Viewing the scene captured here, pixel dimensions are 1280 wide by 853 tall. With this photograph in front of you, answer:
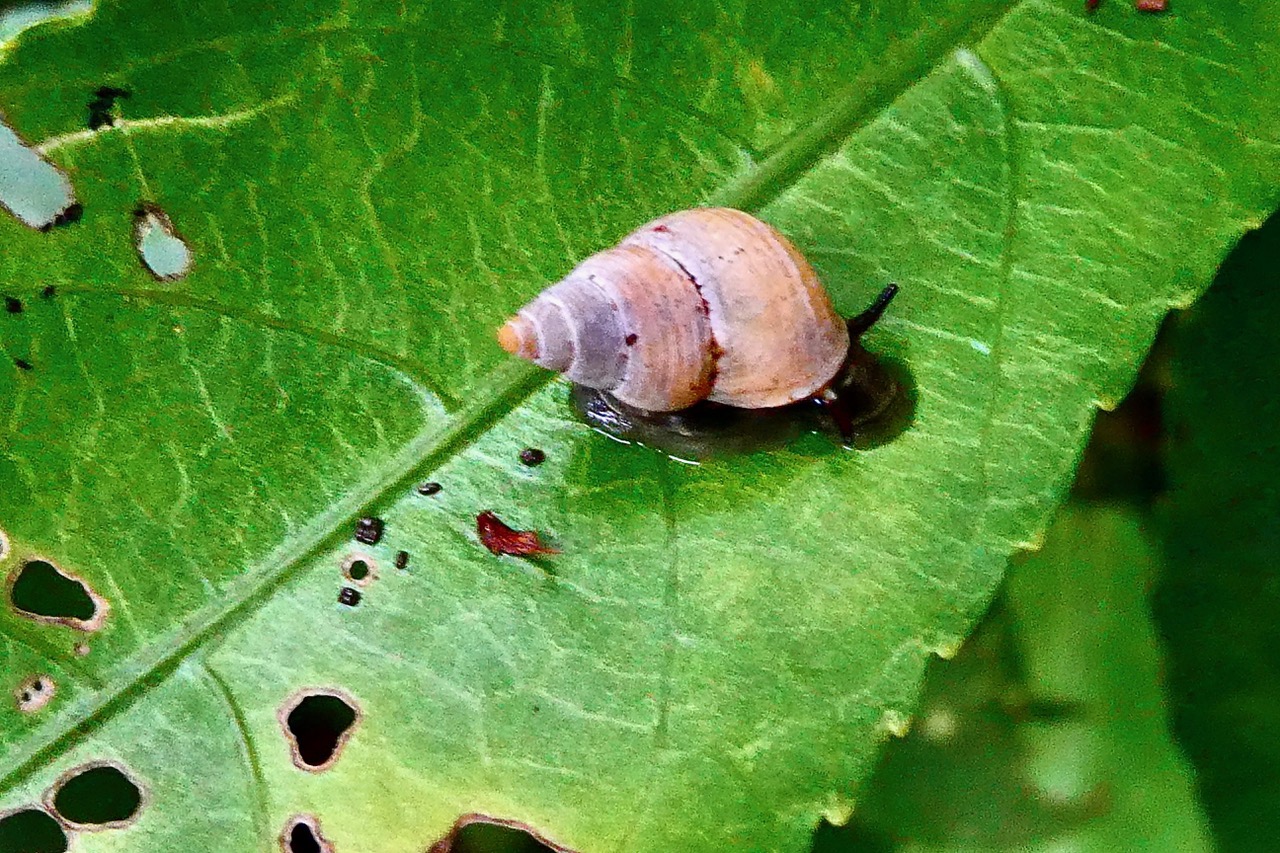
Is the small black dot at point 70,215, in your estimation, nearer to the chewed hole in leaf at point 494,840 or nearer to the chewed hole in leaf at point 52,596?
the chewed hole in leaf at point 52,596

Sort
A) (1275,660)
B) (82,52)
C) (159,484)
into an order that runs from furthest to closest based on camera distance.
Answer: (1275,660) → (159,484) → (82,52)

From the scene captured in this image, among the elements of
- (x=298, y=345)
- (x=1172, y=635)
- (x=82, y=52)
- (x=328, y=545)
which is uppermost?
(x=82, y=52)

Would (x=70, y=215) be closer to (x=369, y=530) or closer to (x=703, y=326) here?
(x=369, y=530)

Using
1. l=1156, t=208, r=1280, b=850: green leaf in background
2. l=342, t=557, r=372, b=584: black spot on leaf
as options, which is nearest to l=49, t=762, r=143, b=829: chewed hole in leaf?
l=342, t=557, r=372, b=584: black spot on leaf

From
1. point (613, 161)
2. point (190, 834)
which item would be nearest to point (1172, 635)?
point (613, 161)

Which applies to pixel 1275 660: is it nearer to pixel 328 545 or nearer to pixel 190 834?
pixel 328 545

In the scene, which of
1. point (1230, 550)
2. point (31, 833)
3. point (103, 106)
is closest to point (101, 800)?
point (31, 833)

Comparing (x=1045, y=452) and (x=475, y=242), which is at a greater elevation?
(x=475, y=242)
